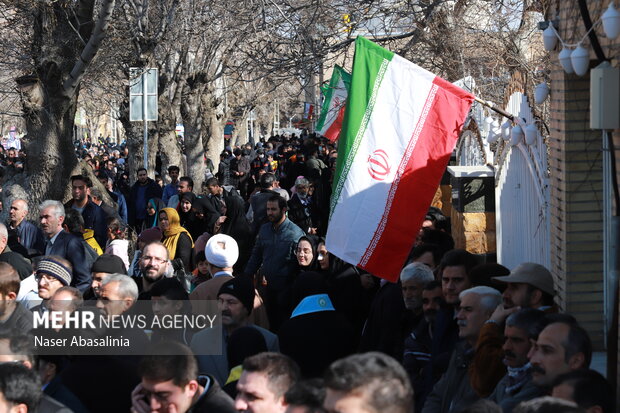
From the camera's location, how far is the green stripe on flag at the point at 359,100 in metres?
7.86

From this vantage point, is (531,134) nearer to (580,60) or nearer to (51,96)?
(580,60)

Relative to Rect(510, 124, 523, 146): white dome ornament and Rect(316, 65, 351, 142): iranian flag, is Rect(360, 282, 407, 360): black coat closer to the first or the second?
Rect(510, 124, 523, 146): white dome ornament

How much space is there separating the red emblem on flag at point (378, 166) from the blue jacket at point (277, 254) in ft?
8.95

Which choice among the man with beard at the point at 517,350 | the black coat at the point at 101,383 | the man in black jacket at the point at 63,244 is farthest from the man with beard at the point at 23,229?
the man with beard at the point at 517,350

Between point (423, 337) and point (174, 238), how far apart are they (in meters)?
5.10

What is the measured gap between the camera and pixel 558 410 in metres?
3.61

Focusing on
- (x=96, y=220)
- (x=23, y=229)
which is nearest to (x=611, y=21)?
(x=23, y=229)

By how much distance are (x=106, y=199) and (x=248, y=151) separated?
22835mm

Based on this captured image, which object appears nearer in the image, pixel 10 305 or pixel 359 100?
pixel 10 305

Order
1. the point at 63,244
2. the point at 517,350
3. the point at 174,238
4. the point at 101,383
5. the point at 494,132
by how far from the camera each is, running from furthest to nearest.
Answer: the point at 494,132
the point at 174,238
the point at 63,244
the point at 101,383
the point at 517,350

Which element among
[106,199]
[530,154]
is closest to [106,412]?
[530,154]

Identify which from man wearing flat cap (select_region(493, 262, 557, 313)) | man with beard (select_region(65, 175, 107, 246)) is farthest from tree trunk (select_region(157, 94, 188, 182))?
man wearing flat cap (select_region(493, 262, 557, 313))

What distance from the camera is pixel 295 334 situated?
6.96 m

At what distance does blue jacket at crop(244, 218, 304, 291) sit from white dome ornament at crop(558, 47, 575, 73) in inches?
162
